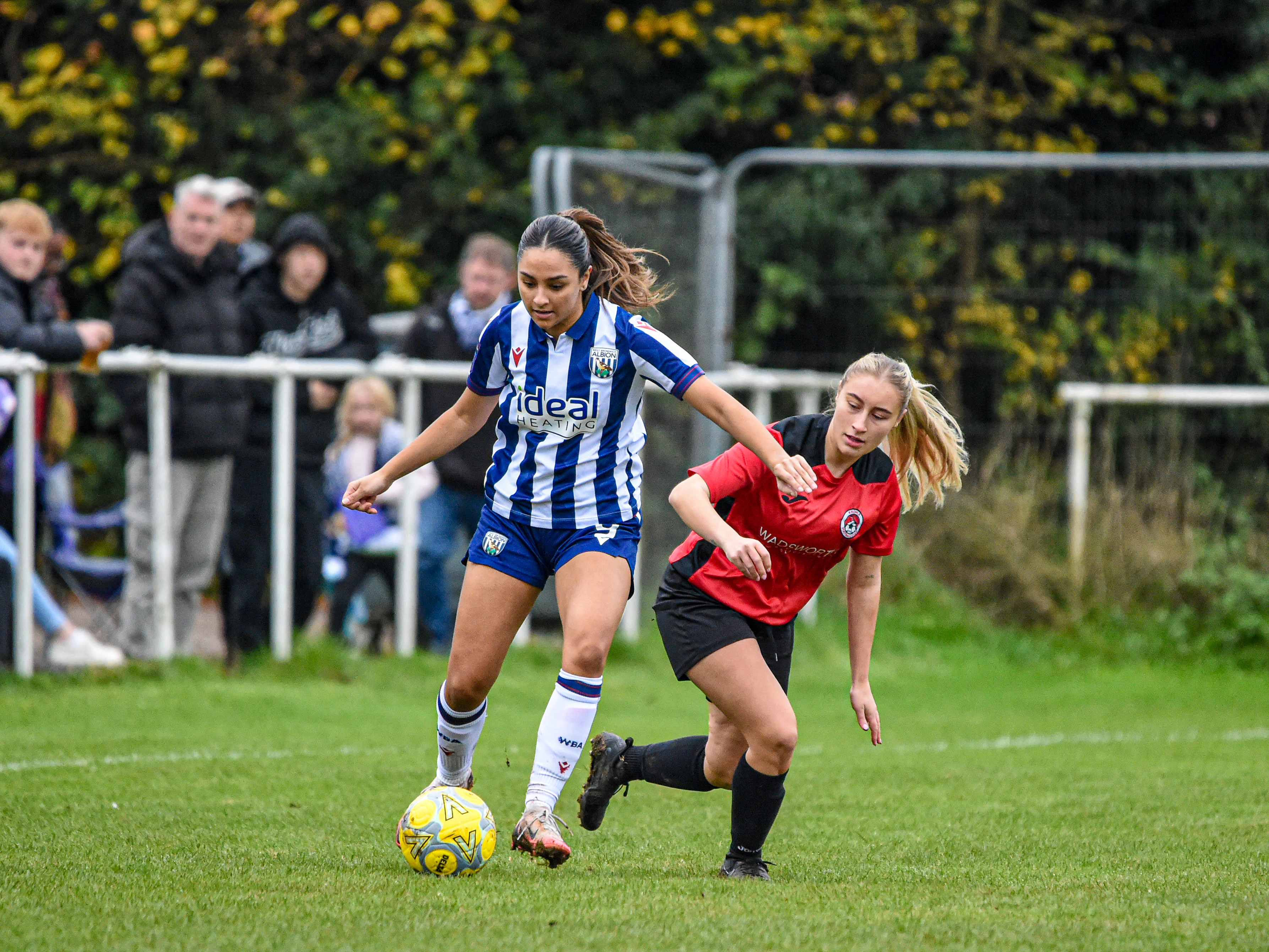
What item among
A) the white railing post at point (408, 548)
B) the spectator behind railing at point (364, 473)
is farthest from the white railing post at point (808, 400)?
the white railing post at point (408, 548)

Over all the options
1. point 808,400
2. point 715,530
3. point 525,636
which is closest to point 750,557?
point 715,530

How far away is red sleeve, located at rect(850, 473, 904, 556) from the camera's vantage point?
494cm

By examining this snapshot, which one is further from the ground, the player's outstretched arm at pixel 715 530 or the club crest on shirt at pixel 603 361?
the club crest on shirt at pixel 603 361

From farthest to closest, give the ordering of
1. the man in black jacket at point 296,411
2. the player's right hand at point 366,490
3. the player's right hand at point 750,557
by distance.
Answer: the man in black jacket at point 296,411
the player's right hand at point 366,490
the player's right hand at point 750,557

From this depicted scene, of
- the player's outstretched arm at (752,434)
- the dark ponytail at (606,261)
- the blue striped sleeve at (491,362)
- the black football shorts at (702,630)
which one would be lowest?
the black football shorts at (702,630)

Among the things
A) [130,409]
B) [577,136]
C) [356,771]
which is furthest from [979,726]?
[577,136]

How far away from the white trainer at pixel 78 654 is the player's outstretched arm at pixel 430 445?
372 cm

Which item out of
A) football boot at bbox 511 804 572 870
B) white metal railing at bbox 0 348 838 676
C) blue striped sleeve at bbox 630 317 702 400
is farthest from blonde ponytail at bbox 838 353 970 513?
white metal railing at bbox 0 348 838 676

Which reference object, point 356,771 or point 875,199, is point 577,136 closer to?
point 875,199

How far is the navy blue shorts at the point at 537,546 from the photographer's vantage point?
497 cm

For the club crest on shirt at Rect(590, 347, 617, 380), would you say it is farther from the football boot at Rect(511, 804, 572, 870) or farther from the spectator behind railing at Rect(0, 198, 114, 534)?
the spectator behind railing at Rect(0, 198, 114, 534)

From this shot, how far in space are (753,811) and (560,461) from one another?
123cm

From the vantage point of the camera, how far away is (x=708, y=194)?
34.3 ft

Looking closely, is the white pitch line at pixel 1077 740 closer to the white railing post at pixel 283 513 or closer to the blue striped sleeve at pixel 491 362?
the blue striped sleeve at pixel 491 362
